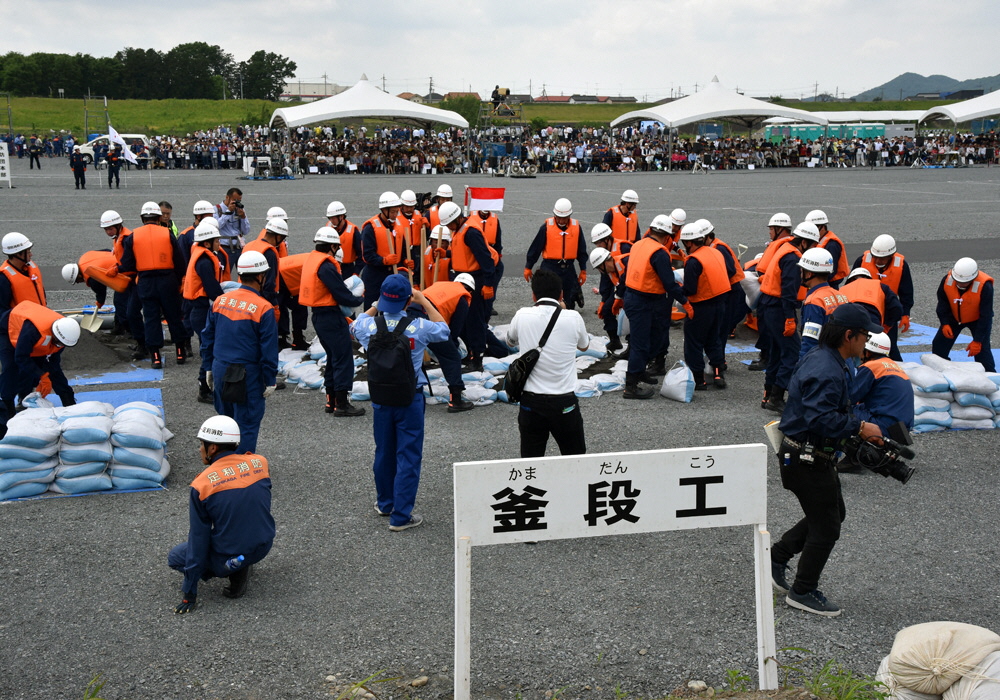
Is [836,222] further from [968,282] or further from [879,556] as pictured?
[879,556]

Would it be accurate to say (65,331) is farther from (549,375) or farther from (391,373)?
(549,375)

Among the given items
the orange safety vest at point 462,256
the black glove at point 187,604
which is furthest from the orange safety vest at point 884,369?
the black glove at point 187,604

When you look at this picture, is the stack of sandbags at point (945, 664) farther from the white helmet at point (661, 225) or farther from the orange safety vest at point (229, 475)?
the white helmet at point (661, 225)

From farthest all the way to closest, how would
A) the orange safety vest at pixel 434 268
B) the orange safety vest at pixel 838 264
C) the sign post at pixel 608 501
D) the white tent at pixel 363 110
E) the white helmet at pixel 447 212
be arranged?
1. the white tent at pixel 363 110
2. the orange safety vest at pixel 434 268
3. the white helmet at pixel 447 212
4. the orange safety vest at pixel 838 264
5. the sign post at pixel 608 501

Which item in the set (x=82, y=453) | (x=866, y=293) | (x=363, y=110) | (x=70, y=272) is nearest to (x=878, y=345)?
(x=866, y=293)

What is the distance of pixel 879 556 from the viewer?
581 cm

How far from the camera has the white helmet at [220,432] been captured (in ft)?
17.3

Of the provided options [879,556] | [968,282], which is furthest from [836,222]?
[879,556]

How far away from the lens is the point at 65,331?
25.9ft

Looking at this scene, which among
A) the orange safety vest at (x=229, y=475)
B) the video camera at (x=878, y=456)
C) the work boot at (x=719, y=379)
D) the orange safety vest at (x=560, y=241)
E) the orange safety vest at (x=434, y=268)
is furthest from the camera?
the orange safety vest at (x=560, y=241)

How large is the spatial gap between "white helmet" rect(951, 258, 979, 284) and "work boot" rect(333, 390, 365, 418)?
659 centimetres

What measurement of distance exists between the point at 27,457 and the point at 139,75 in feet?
351

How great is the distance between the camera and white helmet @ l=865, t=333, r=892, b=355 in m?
7.19

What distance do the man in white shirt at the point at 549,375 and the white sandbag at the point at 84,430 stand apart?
10.8 ft
